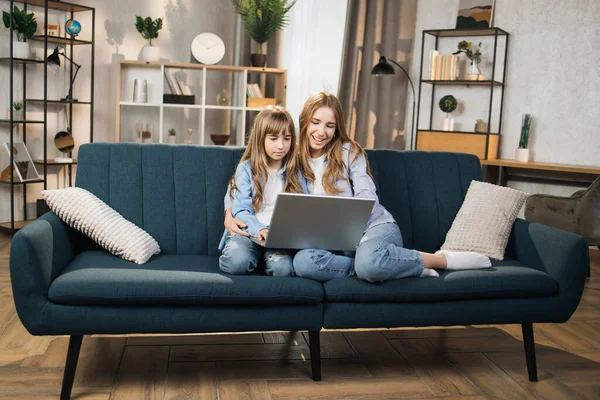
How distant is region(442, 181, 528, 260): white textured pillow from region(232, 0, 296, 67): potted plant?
2.99m

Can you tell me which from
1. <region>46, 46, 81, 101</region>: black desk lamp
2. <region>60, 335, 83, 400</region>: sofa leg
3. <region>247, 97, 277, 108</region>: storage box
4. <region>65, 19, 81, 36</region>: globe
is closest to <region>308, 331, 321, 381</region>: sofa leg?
<region>60, 335, 83, 400</region>: sofa leg

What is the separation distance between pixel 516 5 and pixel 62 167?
12.6 feet

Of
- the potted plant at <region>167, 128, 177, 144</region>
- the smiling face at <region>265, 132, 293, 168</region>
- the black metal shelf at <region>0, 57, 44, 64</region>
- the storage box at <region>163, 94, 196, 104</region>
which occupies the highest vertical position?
the black metal shelf at <region>0, 57, 44, 64</region>

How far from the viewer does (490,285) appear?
2.33 meters

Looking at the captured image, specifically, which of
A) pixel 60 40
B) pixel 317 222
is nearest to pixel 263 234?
pixel 317 222

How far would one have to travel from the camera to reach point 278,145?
8.29 ft

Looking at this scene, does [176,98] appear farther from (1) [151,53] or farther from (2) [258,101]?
(2) [258,101]

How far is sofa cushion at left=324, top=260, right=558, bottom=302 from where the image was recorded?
7.39 feet

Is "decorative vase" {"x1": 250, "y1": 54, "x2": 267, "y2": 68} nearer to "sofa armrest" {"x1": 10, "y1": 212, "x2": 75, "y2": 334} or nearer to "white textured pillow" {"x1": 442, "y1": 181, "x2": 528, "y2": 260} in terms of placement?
"white textured pillow" {"x1": 442, "y1": 181, "x2": 528, "y2": 260}

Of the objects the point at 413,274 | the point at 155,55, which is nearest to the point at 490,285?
the point at 413,274

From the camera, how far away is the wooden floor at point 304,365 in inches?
87.8

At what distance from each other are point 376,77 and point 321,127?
321 cm

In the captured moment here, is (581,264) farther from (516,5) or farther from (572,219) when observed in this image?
(516,5)

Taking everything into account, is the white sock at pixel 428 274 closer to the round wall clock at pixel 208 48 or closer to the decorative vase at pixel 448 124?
the decorative vase at pixel 448 124
